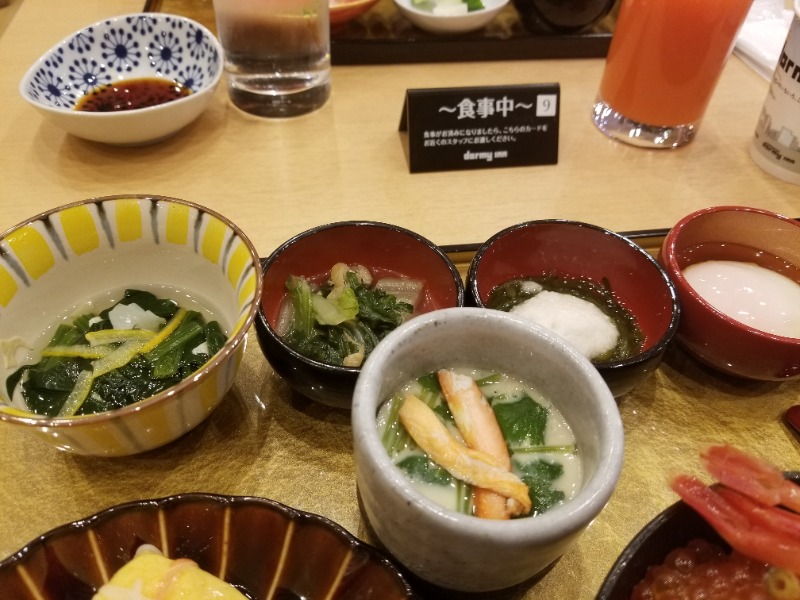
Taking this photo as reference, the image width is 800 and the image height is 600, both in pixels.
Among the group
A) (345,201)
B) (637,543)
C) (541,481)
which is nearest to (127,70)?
(345,201)

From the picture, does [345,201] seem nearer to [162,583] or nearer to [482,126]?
[482,126]

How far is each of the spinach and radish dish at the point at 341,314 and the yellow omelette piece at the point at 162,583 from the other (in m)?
0.41

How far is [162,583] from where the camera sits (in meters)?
0.85

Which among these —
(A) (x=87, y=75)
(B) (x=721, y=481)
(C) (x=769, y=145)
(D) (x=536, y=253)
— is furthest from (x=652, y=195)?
(A) (x=87, y=75)

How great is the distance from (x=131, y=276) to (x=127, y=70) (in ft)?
3.11

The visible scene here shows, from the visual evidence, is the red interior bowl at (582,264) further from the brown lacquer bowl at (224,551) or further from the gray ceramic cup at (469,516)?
the brown lacquer bowl at (224,551)

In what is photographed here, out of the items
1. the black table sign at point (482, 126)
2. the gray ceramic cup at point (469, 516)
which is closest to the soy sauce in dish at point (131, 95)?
the black table sign at point (482, 126)

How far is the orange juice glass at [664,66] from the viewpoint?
1571mm

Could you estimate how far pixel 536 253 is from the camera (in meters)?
1.39

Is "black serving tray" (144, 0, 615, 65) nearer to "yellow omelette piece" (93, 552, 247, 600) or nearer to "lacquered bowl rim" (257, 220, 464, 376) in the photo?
"lacquered bowl rim" (257, 220, 464, 376)

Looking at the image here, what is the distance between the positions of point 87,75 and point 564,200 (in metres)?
1.40

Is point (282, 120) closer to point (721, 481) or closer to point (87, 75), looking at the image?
point (87, 75)

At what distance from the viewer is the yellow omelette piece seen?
32.9 inches

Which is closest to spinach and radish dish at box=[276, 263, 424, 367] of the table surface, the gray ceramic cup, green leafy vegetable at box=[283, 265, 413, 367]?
green leafy vegetable at box=[283, 265, 413, 367]
